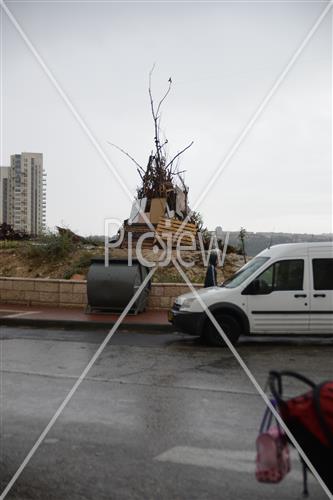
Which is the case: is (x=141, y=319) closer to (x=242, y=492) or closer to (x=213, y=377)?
(x=213, y=377)

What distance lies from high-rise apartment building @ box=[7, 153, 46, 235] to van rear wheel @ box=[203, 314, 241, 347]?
1696 inches

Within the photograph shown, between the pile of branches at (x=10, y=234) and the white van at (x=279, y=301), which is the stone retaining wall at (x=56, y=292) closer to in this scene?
the white van at (x=279, y=301)

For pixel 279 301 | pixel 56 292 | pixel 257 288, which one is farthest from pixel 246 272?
pixel 56 292

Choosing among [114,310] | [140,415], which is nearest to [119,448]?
[140,415]

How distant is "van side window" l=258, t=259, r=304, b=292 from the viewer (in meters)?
10.4

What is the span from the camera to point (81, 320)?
1337cm

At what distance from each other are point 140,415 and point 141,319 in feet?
24.3

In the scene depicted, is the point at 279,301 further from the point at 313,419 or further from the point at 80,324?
the point at 313,419

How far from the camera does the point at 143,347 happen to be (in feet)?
34.4

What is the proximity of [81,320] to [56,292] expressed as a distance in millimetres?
2980

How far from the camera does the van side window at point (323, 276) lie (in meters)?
10.3

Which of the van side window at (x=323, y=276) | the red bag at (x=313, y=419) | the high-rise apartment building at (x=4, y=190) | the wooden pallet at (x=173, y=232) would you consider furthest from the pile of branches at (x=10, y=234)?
the high-rise apartment building at (x=4, y=190)

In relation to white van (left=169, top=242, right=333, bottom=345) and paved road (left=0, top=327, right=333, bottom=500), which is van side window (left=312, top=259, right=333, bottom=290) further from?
paved road (left=0, top=327, right=333, bottom=500)

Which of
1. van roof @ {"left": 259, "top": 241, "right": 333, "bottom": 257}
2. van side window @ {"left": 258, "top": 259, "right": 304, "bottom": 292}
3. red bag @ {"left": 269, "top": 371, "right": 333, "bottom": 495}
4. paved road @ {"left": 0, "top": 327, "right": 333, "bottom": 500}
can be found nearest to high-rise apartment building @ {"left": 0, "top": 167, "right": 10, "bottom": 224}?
paved road @ {"left": 0, "top": 327, "right": 333, "bottom": 500}
